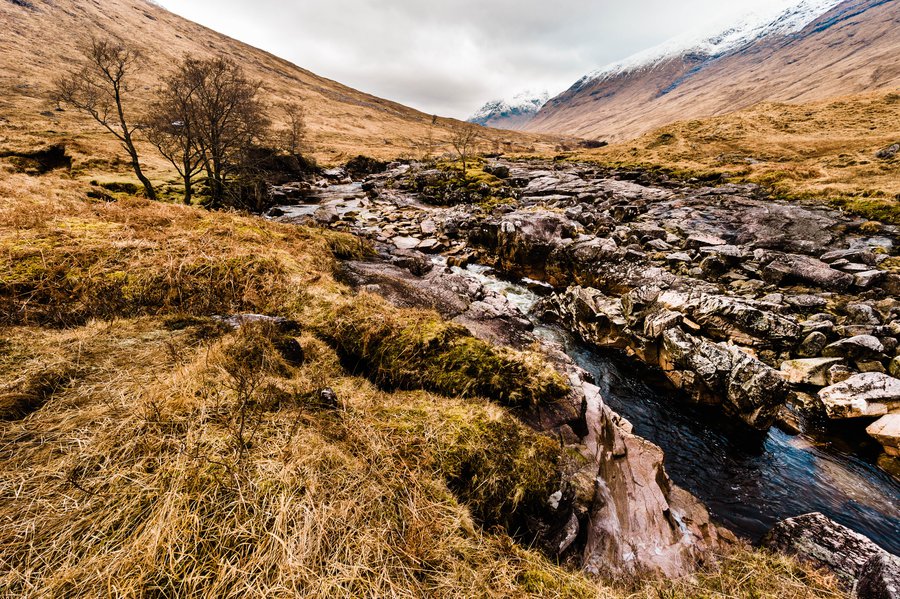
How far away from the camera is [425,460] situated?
342 cm

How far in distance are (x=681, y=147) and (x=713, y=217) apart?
5985cm

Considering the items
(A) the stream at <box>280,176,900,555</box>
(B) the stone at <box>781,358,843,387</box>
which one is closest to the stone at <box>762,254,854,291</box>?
(B) the stone at <box>781,358,843,387</box>

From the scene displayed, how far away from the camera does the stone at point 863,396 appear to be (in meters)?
9.03

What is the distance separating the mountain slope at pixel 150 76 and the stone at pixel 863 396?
173ft

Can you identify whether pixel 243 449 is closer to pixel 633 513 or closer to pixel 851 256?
pixel 633 513

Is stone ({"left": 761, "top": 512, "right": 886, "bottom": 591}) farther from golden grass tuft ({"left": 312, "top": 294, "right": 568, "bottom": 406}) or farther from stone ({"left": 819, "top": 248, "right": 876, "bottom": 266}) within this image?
stone ({"left": 819, "top": 248, "right": 876, "bottom": 266})

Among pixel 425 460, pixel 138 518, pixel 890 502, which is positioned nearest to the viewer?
pixel 138 518

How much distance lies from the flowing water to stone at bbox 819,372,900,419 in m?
0.69

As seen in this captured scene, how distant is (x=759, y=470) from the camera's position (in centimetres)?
845

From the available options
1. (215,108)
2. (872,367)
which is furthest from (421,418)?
(215,108)

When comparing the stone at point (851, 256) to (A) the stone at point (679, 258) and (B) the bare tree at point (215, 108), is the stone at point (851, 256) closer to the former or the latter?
(A) the stone at point (679, 258)

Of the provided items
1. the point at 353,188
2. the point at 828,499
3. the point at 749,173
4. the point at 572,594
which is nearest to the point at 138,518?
the point at 572,594

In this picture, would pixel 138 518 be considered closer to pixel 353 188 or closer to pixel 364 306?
pixel 364 306

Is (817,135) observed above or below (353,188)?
above
